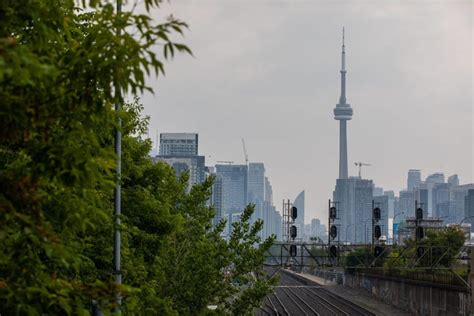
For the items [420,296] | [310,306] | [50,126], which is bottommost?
[310,306]

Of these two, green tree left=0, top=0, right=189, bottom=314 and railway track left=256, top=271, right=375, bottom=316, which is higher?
green tree left=0, top=0, right=189, bottom=314

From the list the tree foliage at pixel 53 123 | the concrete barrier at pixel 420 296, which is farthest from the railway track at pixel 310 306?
the tree foliage at pixel 53 123

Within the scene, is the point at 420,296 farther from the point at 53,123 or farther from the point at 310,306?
the point at 53,123

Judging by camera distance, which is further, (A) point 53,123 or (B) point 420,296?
(B) point 420,296

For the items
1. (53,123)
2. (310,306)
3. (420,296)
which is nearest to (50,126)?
(53,123)

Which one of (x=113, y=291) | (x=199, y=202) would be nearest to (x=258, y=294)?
(x=199, y=202)

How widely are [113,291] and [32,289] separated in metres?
1.04

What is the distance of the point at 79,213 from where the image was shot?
Answer: 9.98m

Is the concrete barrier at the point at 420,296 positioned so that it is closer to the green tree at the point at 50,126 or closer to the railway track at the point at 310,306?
the railway track at the point at 310,306

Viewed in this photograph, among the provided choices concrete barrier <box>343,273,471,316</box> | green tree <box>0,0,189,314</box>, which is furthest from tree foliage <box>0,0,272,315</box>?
concrete barrier <box>343,273,471,316</box>

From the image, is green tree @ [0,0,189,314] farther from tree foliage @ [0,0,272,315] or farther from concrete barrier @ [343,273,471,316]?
concrete barrier @ [343,273,471,316]

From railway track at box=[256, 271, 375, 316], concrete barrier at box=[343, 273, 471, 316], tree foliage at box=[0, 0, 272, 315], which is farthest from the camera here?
railway track at box=[256, 271, 375, 316]

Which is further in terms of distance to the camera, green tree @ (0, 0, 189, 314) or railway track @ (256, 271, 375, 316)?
railway track @ (256, 271, 375, 316)

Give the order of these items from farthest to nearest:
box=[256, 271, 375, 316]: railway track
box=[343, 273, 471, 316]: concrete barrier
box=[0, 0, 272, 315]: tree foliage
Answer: box=[256, 271, 375, 316]: railway track, box=[343, 273, 471, 316]: concrete barrier, box=[0, 0, 272, 315]: tree foliage
